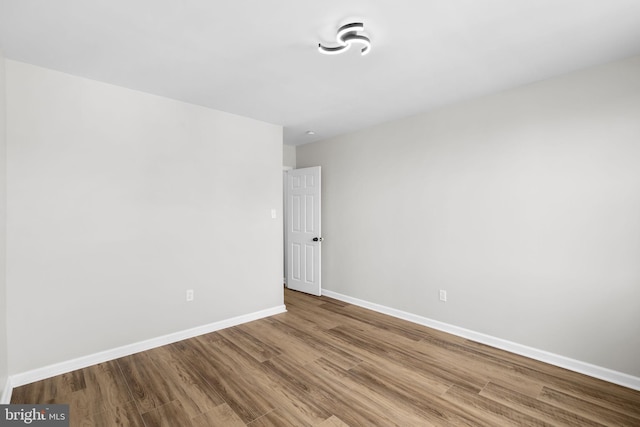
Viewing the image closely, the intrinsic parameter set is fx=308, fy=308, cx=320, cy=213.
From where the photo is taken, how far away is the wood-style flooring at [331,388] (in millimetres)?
2043

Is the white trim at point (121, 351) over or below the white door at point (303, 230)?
below

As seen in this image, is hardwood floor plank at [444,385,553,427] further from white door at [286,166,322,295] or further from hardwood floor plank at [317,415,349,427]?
white door at [286,166,322,295]

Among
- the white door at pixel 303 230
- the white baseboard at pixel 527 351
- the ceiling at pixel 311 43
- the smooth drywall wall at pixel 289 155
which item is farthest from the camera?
the smooth drywall wall at pixel 289 155

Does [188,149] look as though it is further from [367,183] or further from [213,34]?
[367,183]

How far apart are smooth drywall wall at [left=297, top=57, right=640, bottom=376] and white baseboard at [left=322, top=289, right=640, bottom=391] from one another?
0.05 m

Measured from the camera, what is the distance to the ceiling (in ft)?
5.83

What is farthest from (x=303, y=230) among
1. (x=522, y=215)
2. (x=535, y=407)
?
(x=535, y=407)

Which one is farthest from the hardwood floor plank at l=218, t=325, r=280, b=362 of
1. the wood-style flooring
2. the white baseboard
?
the white baseboard

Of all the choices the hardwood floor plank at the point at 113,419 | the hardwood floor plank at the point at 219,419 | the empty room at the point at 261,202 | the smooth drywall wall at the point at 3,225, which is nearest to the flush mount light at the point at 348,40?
the empty room at the point at 261,202

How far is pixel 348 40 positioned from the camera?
6.55ft

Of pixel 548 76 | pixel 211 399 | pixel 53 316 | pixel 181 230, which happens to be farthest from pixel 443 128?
pixel 53 316

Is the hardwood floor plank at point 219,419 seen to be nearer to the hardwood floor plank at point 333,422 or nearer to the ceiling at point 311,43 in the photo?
the hardwood floor plank at point 333,422

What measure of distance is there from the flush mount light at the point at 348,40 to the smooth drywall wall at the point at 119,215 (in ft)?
6.13

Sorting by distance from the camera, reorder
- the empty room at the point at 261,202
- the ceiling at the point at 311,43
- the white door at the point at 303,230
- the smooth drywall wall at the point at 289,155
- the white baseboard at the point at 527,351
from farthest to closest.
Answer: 1. the smooth drywall wall at the point at 289,155
2. the white door at the point at 303,230
3. the white baseboard at the point at 527,351
4. the empty room at the point at 261,202
5. the ceiling at the point at 311,43
